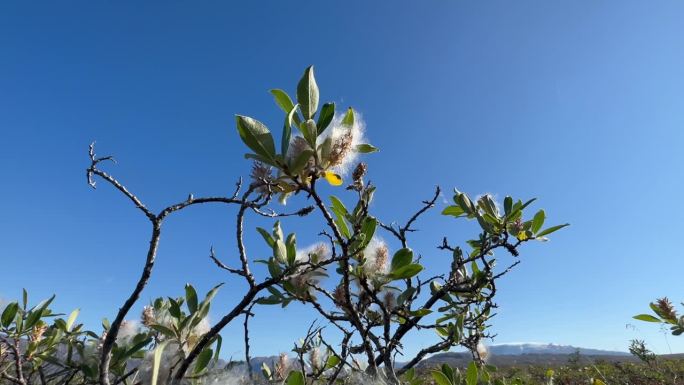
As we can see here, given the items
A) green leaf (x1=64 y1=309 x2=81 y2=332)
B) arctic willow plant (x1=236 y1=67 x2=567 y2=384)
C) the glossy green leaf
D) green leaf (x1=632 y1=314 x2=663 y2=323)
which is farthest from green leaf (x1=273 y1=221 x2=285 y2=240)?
green leaf (x1=632 y1=314 x2=663 y2=323)

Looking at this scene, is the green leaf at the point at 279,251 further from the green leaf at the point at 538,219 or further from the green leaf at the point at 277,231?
the green leaf at the point at 538,219

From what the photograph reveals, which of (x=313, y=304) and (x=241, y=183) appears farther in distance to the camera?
(x=313, y=304)

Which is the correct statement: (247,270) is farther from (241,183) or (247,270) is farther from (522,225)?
(522,225)

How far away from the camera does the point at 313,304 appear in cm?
167

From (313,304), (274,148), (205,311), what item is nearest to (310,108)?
(274,148)

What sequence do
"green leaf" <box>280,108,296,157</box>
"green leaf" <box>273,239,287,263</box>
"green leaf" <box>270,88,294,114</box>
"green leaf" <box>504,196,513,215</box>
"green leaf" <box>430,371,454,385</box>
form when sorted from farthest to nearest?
"green leaf" <box>504,196,513,215</box>
"green leaf" <box>273,239,287,263</box>
"green leaf" <box>430,371,454,385</box>
"green leaf" <box>270,88,294,114</box>
"green leaf" <box>280,108,296,157</box>

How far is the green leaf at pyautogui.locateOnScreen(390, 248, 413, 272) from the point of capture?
1632 millimetres

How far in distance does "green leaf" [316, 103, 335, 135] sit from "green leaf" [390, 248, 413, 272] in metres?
0.67

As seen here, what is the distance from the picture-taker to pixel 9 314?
2.21 metres

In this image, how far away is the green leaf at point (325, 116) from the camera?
1.26 meters

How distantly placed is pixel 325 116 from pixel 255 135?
246 millimetres

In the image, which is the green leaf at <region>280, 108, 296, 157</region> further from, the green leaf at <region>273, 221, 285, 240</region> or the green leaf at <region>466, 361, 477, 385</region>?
the green leaf at <region>466, 361, 477, 385</region>

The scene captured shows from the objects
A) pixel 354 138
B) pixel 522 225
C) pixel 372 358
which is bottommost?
pixel 372 358

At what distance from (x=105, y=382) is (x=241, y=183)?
2.33 feet
